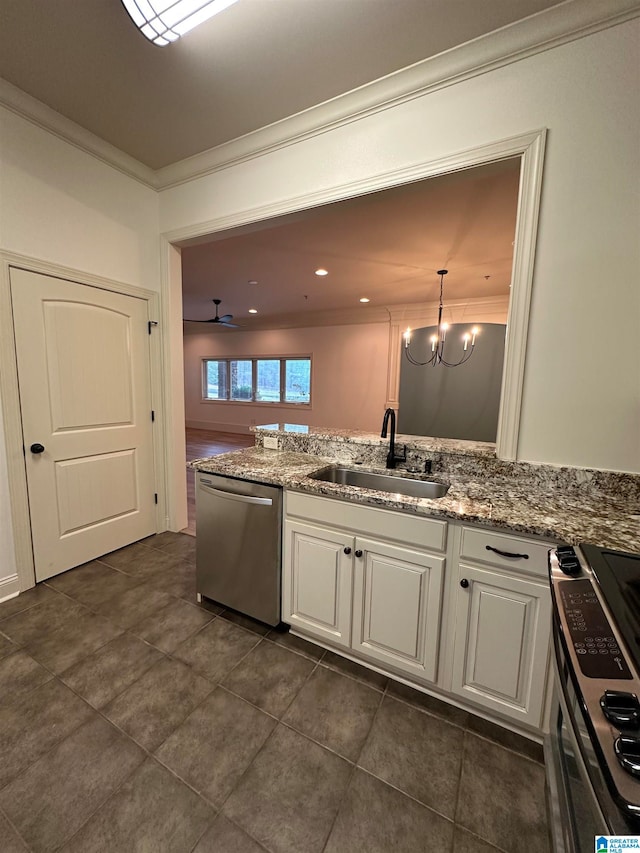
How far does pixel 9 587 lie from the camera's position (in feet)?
7.00

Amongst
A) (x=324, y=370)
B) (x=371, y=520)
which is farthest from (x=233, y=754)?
(x=324, y=370)

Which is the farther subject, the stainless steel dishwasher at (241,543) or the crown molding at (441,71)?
the stainless steel dishwasher at (241,543)

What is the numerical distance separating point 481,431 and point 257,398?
242 inches

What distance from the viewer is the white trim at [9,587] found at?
211cm

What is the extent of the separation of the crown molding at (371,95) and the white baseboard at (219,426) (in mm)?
6472

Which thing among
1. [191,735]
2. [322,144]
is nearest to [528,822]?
[191,735]

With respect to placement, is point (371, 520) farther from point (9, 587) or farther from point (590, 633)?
point (9, 587)

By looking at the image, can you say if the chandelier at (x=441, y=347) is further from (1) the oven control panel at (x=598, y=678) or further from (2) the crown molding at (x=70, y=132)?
(1) the oven control panel at (x=598, y=678)

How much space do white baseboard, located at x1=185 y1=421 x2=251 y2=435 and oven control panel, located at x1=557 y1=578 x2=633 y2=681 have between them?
8.12 m

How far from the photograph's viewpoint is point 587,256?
1.51m

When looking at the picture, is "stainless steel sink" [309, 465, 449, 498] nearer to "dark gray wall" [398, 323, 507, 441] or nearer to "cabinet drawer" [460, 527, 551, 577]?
"cabinet drawer" [460, 527, 551, 577]

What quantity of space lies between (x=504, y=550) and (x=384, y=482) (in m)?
0.77

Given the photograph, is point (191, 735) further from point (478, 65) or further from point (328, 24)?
point (478, 65)

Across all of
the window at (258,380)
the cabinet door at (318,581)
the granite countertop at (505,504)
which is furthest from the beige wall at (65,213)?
the window at (258,380)
